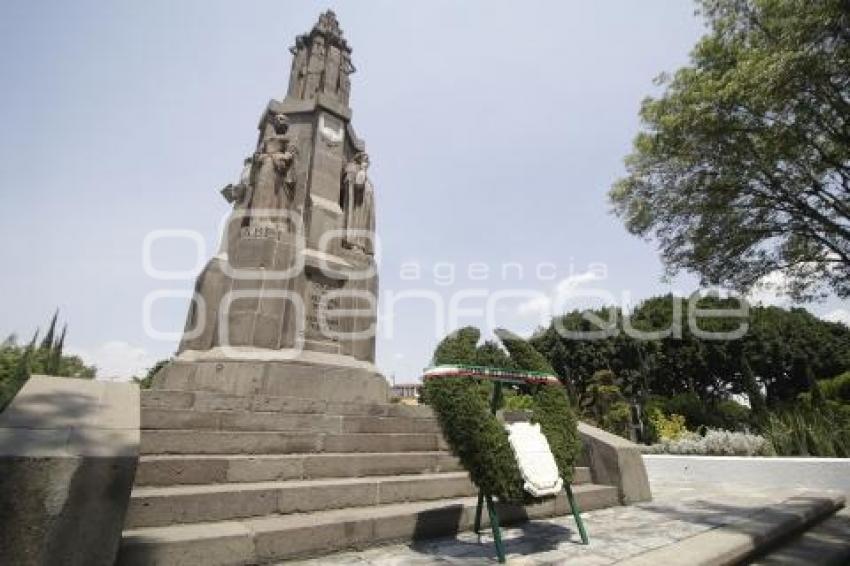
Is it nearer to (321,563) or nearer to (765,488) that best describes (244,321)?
(321,563)

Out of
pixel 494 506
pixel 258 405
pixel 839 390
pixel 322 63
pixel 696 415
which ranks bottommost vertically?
pixel 494 506

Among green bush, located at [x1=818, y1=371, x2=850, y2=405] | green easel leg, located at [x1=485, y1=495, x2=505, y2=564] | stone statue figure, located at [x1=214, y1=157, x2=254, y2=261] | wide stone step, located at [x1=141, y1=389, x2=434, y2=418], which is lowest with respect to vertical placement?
green easel leg, located at [x1=485, y1=495, x2=505, y2=564]

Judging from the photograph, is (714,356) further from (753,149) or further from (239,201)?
(239,201)

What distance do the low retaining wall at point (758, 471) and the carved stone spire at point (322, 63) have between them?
12.5 meters

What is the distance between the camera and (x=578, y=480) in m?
7.23

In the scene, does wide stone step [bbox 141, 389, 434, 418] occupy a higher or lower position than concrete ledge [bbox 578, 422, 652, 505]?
higher

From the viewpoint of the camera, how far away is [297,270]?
962 centimetres

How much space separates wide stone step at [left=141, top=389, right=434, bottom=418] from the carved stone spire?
344 inches

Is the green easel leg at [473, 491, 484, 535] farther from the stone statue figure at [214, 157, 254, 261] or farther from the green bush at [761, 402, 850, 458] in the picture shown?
the green bush at [761, 402, 850, 458]

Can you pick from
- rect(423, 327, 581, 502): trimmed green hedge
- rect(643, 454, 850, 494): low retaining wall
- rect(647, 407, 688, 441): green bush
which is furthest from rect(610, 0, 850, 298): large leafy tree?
rect(423, 327, 581, 502): trimmed green hedge

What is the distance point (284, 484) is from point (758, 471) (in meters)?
9.66

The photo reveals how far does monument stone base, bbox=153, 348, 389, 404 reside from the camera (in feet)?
26.8

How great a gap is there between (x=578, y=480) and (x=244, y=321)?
6.60m

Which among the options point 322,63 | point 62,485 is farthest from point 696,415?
point 62,485
